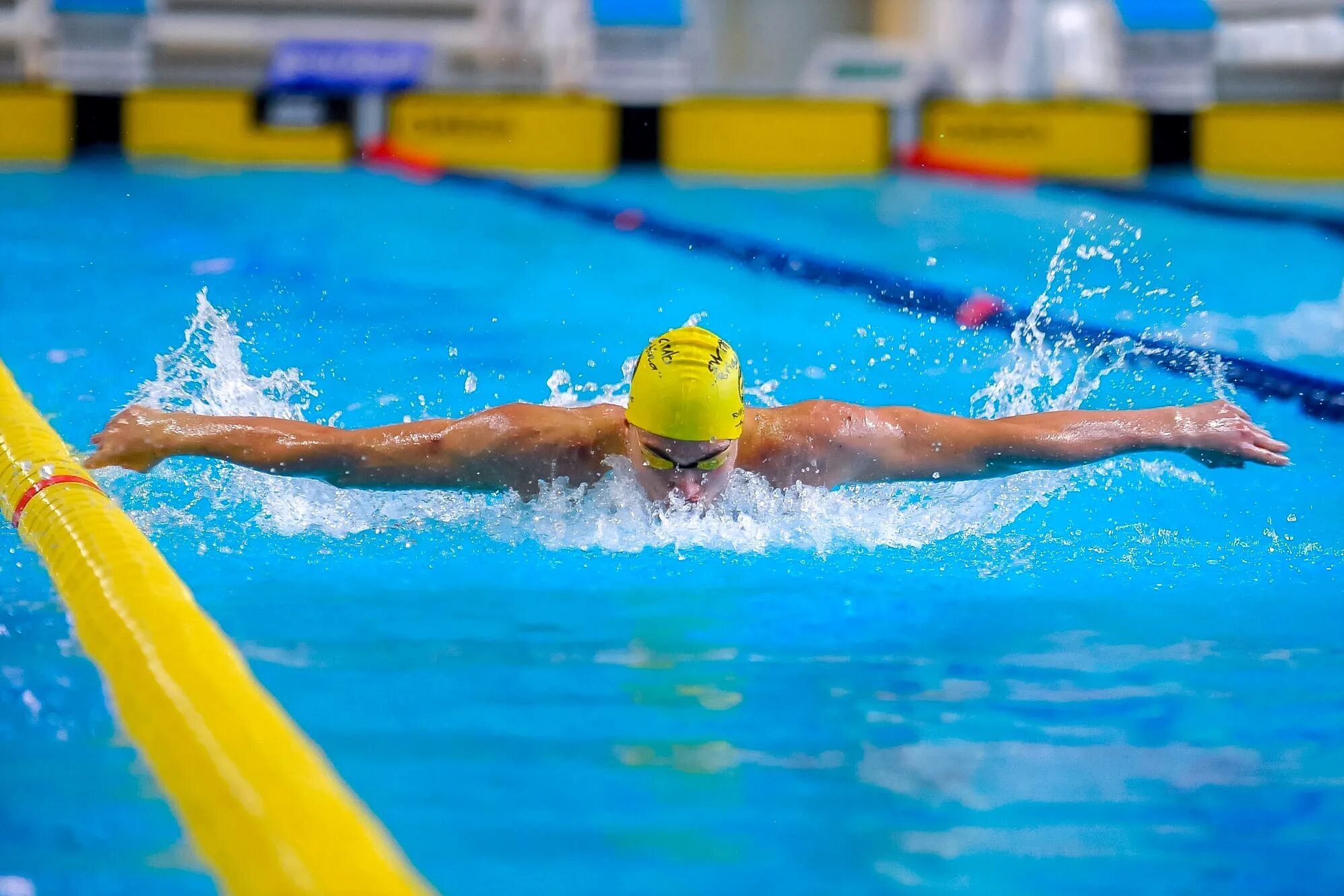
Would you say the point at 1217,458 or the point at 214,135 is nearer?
the point at 1217,458

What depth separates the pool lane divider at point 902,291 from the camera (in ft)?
14.3

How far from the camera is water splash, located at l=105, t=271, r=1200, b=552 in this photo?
3.18m

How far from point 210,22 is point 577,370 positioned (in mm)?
4961

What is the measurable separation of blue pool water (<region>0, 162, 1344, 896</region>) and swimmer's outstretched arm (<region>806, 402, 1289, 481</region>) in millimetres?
163

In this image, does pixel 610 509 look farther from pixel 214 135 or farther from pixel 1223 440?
pixel 214 135

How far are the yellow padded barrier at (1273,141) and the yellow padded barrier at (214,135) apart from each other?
4632 mm

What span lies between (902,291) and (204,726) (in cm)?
401

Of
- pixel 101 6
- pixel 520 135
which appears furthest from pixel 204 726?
pixel 101 6

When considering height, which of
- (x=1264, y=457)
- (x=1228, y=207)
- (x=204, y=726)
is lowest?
(x=204, y=726)

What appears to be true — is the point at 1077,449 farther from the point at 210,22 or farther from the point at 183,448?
the point at 210,22

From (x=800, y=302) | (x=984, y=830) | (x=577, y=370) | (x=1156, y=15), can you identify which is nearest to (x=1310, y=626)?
(x=984, y=830)

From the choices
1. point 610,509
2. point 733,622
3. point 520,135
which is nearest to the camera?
point 733,622

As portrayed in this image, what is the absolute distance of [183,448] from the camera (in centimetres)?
295

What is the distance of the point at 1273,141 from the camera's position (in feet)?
27.0
